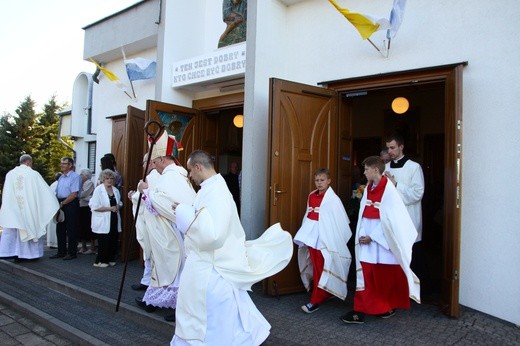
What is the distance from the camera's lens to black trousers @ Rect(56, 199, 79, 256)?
780 cm

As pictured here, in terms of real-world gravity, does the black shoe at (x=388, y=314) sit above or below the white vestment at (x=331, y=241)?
below

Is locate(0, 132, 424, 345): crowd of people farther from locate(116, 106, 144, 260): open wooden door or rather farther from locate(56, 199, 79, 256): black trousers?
locate(56, 199, 79, 256): black trousers

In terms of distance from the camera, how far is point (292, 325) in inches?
171

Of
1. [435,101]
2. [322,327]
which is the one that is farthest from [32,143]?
[322,327]

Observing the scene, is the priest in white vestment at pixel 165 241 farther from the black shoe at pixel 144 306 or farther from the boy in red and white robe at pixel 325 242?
the boy in red and white robe at pixel 325 242

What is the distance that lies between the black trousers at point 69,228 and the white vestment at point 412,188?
19.9ft

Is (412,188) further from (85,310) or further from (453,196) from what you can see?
(85,310)

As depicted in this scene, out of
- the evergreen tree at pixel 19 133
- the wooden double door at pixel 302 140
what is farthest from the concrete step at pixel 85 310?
the evergreen tree at pixel 19 133

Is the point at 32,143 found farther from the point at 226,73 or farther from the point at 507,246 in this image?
the point at 507,246

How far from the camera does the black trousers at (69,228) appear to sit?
7797mm

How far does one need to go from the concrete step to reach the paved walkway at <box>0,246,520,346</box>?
0.04ft

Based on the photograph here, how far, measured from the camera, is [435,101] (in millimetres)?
9266

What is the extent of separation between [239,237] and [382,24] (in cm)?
322

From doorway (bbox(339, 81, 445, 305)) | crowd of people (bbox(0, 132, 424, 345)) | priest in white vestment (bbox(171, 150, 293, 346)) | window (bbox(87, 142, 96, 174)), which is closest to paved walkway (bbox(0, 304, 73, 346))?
crowd of people (bbox(0, 132, 424, 345))
